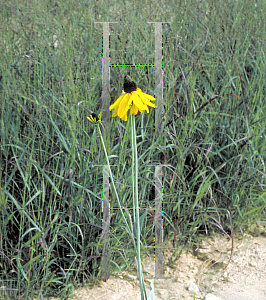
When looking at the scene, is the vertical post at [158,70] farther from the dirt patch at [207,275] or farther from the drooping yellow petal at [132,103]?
the dirt patch at [207,275]

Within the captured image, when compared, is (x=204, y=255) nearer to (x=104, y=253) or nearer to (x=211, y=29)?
(x=104, y=253)

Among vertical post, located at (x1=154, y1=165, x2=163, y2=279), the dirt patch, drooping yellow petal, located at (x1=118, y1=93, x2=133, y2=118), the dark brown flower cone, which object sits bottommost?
the dirt patch

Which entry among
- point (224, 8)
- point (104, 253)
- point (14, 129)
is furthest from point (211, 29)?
point (104, 253)

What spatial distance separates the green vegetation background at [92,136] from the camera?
144 cm

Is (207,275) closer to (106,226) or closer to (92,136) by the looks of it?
(106,226)

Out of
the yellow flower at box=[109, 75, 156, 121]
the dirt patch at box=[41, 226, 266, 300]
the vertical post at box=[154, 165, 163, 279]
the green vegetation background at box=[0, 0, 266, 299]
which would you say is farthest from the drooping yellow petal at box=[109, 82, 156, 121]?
the dirt patch at box=[41, 226, 266, 300]

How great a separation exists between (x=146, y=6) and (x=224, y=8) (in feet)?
2.10

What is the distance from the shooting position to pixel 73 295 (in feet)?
4.81

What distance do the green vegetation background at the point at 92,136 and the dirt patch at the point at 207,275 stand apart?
0.07 metres

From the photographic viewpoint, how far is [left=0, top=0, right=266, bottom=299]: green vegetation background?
1438 millimetres

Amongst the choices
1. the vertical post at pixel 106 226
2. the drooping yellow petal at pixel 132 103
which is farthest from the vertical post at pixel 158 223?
the drooping yellow petal at pixel 132 103

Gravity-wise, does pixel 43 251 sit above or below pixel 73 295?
above

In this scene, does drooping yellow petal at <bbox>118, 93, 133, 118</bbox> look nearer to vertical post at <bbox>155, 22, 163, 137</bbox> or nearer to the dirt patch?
vertical post at <bbox>155, 22, 163, 137</bbox>

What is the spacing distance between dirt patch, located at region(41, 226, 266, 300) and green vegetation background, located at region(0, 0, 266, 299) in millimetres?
Result: 75
